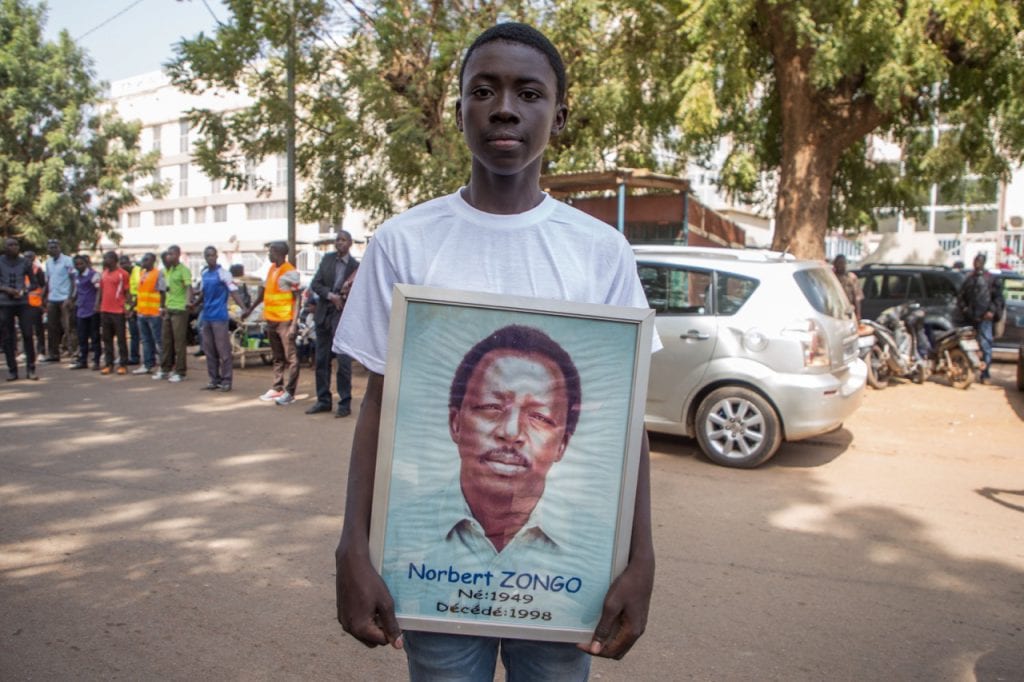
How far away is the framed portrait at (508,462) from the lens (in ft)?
5.05

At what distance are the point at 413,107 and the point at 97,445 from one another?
23.0 feet

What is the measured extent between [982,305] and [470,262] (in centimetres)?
1367

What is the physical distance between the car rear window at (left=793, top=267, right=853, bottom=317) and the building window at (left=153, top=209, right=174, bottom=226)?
52023mm

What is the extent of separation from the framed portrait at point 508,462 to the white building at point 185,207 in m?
43.5

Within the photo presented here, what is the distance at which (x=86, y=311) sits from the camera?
1315 cm

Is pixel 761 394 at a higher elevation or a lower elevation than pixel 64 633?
higher

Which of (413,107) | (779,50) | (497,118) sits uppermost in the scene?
(779,50)

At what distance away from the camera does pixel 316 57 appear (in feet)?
44.0

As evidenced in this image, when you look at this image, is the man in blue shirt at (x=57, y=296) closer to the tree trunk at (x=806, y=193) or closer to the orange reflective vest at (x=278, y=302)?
the orange reflective vest at (x=278, y=302)

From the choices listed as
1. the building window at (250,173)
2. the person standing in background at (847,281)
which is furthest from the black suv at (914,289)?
the building window at (250,173)

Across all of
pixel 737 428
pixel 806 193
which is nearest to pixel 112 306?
pixel 737 428

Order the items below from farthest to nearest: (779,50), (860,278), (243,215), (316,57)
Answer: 1. (243,215)
2. (860,278)
3. (316,57)
4. (779,50)

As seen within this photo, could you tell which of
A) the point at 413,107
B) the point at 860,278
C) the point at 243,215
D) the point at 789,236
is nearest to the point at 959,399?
the point at 789,236

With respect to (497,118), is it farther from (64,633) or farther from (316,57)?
(316,57)
